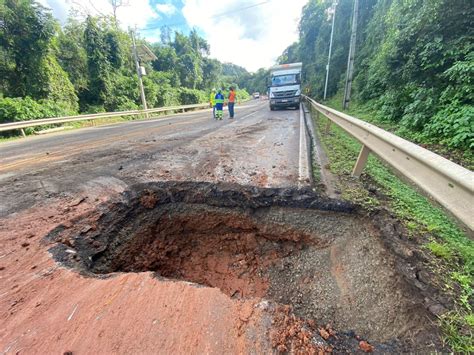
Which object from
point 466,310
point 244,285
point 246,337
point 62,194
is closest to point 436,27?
point 466,310

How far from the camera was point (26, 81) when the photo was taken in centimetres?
1385

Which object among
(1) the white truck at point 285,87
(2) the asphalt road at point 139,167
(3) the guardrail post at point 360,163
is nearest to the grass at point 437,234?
(3) the guardrail post at point 360,163

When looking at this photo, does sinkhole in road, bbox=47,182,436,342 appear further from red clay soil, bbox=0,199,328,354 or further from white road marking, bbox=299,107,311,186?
white road marking, bbox=299,107,311,186

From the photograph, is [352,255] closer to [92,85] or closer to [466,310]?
[466,310]

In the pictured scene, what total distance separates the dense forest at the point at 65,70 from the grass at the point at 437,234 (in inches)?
622

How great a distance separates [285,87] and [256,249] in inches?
572

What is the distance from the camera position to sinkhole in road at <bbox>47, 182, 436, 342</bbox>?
183 cm

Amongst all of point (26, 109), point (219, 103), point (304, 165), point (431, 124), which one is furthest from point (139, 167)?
point (26, 109)

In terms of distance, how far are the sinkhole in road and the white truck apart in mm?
13600

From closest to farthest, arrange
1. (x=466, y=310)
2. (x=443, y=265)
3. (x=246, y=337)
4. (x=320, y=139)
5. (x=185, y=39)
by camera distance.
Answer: (x=246, y=337) < (x=466, y=310) < (x=443, y=265) < (x=320, y=139) < (x=185, y=39)

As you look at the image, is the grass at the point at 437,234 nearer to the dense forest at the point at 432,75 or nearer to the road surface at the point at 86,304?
the road surface at the point at 86,304

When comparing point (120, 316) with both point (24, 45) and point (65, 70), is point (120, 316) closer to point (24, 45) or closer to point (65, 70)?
point (24, 45)

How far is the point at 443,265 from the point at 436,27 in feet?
23.9

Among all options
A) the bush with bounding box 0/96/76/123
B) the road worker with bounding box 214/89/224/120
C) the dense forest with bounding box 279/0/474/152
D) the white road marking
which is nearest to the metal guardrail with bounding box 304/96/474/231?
the white road marking
